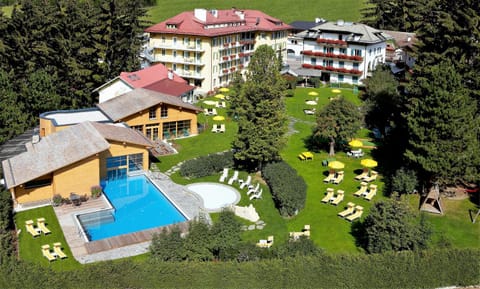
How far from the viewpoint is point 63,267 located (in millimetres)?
28547

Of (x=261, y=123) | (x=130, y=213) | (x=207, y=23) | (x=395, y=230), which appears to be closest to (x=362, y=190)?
(x=261, y=123)

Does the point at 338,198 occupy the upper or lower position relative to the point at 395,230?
lower

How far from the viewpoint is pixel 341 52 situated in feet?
244

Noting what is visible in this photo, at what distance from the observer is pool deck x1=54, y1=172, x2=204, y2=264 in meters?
30.1

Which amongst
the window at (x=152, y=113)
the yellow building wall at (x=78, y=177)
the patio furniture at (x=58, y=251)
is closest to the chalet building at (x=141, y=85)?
the window at (x=152, y=113)

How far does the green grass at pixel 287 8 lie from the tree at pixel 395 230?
97.5 m

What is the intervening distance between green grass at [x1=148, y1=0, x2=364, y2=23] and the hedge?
102m

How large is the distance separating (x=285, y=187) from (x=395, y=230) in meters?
9.62

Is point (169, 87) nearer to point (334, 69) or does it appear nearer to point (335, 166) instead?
point (335, 166)

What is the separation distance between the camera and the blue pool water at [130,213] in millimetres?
33406

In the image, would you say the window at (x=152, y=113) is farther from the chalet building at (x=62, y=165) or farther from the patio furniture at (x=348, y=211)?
the patio furniture at (x=348, y=211)

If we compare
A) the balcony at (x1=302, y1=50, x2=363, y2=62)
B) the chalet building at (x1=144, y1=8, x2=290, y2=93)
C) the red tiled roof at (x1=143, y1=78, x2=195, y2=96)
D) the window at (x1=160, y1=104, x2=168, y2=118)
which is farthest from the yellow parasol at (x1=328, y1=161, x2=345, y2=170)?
the balcony at (x1=302, y1=50, x2=363, y2=62)

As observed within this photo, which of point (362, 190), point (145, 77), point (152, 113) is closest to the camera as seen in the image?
point (362, 190)

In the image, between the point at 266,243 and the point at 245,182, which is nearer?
the point at 266,243
